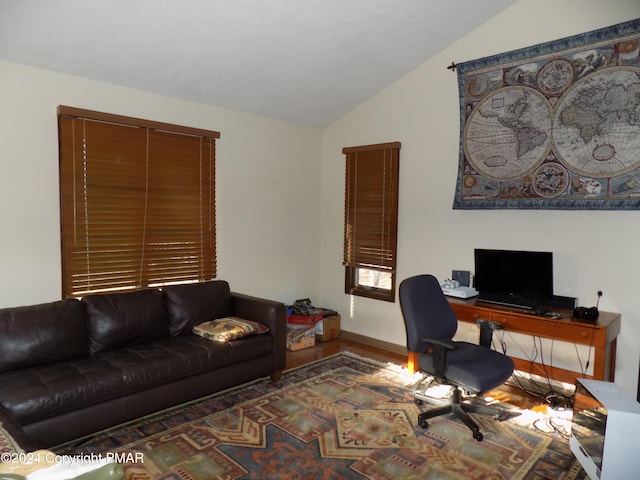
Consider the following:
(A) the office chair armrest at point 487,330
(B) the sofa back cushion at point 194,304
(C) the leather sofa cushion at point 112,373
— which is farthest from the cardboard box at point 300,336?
(A) the office chair armrest at point 487,330

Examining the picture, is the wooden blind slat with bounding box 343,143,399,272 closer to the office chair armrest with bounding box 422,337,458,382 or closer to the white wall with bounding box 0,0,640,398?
the white wall with bounding box 0,0,640,398

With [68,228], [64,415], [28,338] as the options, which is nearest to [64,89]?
[68,228]

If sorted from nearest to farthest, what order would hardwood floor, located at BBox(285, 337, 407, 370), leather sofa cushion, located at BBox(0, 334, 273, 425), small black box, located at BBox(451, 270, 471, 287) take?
1. leather sofa cushion, located at BBox(0, 334, 273, 425)
2. small black box, located at BBox(451, 270, 471, 287)
3. hardwood floor, located at BBox(285, 337, 407, 370)

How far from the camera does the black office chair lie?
273cm

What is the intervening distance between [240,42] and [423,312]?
247cm

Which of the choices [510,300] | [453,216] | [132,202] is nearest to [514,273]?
[510,300]

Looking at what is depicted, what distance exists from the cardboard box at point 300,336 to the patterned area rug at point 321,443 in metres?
1.13

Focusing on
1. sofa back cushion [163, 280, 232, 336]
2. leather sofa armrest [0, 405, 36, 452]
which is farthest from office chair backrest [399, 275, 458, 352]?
leather sofa armrest [0, 405, 36, 452]

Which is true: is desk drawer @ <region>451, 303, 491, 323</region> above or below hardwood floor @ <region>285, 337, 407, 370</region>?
above

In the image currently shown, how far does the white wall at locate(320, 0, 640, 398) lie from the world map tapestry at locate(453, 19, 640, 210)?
4.4 inches

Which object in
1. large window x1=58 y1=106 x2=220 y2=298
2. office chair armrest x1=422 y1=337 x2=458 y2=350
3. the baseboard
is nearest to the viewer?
office chair armrest x1=422 y1=337 x2=458 y2=350

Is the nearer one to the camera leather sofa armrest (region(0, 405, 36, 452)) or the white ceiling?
leather sofa armrest (region(0, 405, 36, 452))

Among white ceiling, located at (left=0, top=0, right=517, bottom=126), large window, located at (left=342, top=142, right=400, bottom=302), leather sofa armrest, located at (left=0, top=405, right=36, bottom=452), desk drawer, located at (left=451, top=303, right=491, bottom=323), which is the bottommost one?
leather sofa armrest, located at (left=0, top=405, right=36, bottom=452)

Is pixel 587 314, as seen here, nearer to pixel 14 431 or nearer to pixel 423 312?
pixel 423 312
